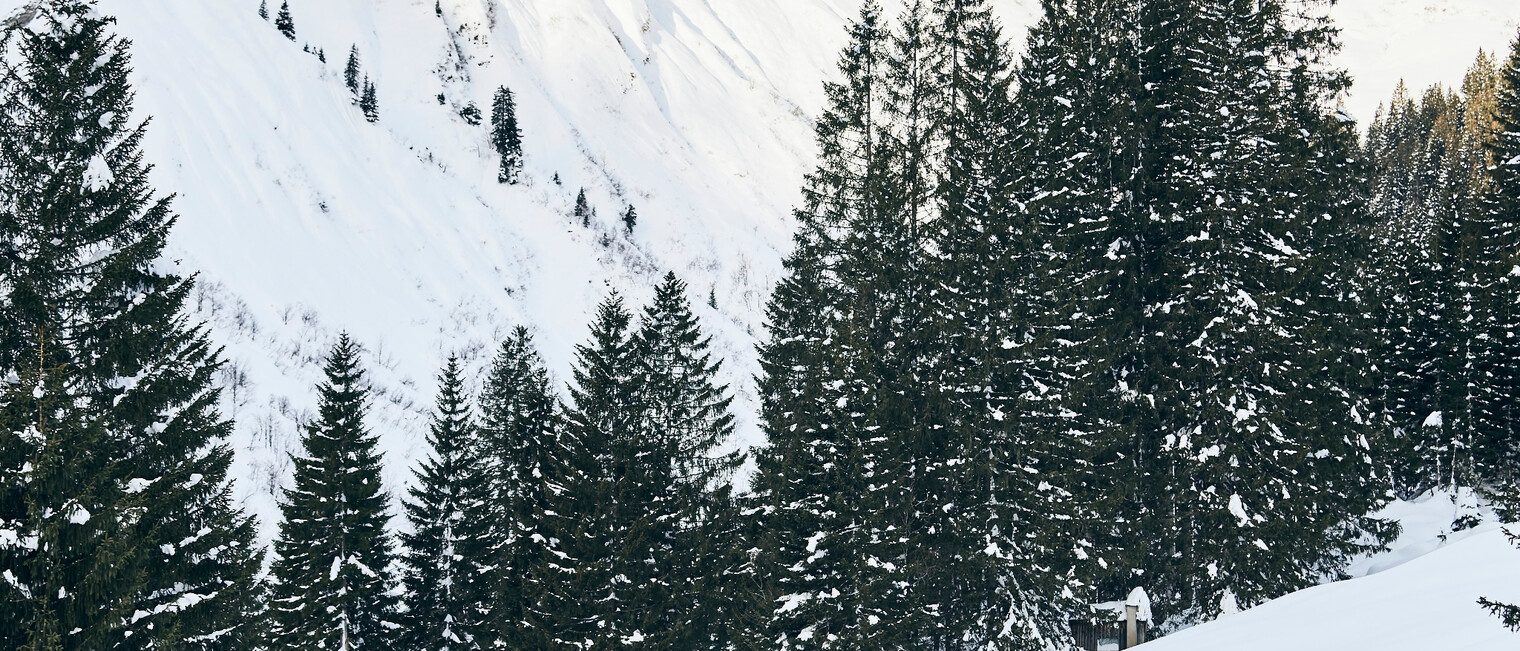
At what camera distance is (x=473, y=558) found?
28.9 metres

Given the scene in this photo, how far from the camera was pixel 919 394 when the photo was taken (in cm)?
2019

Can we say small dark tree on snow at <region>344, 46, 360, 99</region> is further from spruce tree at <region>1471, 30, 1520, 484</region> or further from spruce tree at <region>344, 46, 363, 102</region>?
spruce tree at <region>1471, 30, 1520, 484</region>

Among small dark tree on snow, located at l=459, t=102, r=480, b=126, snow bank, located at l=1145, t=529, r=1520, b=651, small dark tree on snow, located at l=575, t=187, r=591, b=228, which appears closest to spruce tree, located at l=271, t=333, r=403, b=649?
snow bank, located at l=1145, t=529, r=1520, b=651

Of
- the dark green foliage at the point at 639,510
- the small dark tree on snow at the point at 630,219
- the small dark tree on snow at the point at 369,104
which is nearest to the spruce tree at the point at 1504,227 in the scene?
the dark green foliage at the point at 639,510

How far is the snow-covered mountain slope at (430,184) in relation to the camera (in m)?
62.9

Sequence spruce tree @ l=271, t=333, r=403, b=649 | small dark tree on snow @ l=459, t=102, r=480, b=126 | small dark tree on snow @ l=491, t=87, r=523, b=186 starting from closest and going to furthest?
1. spruce tree @ l=271, t=333, r=403, b=649
2. small dark tree on snow @ l=491, t=87, r=523, b=186
3. small dark tree on snow @ l=459, t=102, r=480, b=126

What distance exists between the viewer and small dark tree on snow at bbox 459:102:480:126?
107 m

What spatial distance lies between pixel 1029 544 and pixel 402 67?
363 feet

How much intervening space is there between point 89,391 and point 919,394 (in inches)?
571

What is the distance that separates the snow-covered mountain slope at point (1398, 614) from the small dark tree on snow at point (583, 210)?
85.1 m

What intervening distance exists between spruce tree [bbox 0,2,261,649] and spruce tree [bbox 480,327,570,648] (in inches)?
352

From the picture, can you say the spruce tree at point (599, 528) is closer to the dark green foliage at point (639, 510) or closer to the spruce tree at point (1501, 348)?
the dark green foliage at point (639, 510)

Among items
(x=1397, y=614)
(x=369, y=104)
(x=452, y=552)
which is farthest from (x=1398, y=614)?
(x=369, y=104)

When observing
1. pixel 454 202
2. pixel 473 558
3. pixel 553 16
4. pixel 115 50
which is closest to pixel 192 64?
pixel 454 202
